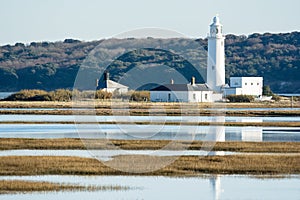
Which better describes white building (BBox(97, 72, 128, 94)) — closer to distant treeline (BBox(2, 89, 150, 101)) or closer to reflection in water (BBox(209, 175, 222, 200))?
distant treeline (BBox(2, 89, 150, 101))

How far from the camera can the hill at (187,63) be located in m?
152

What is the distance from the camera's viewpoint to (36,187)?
72.1 feet

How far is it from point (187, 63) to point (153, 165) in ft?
414

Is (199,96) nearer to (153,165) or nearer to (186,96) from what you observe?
(186,96)

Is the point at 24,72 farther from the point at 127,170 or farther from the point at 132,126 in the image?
the point at 127,170

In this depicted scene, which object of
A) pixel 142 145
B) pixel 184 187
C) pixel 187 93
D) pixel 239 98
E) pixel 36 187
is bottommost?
pixel 184 187

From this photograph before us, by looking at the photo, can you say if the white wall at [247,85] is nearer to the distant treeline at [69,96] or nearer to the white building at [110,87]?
the distant treeline at [69,96]

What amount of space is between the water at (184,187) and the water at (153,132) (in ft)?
44.4

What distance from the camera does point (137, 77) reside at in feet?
481

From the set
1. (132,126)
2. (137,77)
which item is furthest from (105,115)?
(137,77)

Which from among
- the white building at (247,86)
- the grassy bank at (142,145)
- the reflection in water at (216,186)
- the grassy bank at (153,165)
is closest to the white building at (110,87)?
Answer: the white building at (247,86)

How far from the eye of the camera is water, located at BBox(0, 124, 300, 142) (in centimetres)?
3862

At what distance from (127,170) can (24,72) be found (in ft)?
465

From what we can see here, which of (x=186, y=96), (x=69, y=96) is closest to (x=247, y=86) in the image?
(x=186, y=96)
